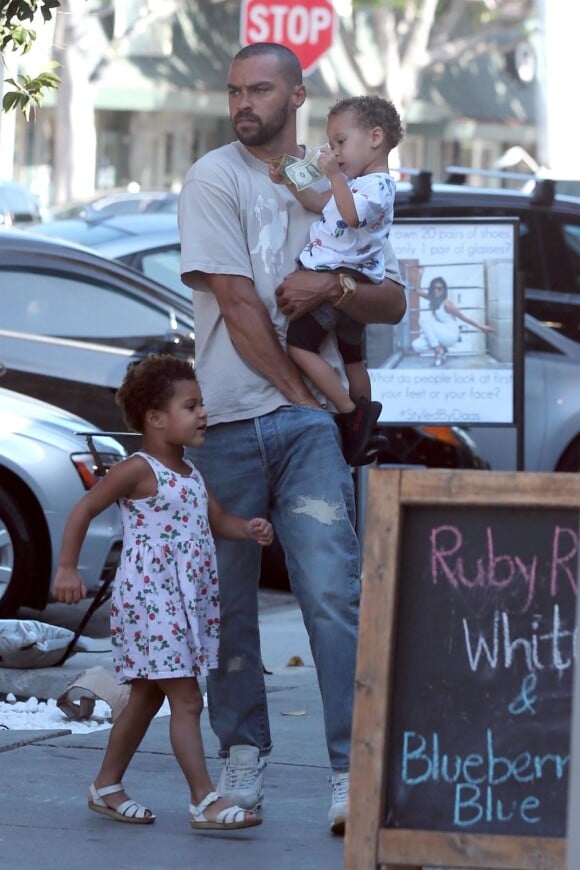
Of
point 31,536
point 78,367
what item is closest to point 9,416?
point 31,536

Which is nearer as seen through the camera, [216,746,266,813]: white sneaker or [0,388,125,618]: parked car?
[216,746,266,813]: white sneaker

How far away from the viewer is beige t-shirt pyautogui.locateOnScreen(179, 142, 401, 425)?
4715mm

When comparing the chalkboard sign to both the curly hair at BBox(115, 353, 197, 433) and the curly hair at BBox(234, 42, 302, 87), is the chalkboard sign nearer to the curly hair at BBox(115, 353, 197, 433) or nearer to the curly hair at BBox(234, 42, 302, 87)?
the curly hair at BBox(115, 353, 197, 433)

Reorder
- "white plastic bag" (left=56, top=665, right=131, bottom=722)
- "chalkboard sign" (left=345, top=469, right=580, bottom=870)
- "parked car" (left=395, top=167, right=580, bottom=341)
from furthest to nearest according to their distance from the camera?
1. "parked car" (left=395, top=167, right=580, bottom=341)
2. "white plastic bag" (left=56, top=665, right=131, bottom=722)
3. "chalkboard sign" (left=345, top=469, right=580, bottom=870)

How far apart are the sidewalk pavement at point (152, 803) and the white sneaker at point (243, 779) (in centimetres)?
8

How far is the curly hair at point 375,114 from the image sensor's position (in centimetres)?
495

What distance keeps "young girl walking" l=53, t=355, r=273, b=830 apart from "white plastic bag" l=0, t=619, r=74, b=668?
6.80 feet

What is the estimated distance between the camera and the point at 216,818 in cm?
468

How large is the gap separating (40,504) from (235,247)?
3.19m

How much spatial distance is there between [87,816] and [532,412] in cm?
571

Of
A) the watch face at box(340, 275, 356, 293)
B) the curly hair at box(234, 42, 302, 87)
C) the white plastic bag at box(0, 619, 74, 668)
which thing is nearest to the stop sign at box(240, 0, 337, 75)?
the white plastic bag at box(0, 619, 74, 668)

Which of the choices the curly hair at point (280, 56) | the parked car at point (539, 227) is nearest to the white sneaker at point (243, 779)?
the curly hair at point (280, 56)

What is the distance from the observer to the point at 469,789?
367 cm

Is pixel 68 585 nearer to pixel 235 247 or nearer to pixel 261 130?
pixel 235 247
